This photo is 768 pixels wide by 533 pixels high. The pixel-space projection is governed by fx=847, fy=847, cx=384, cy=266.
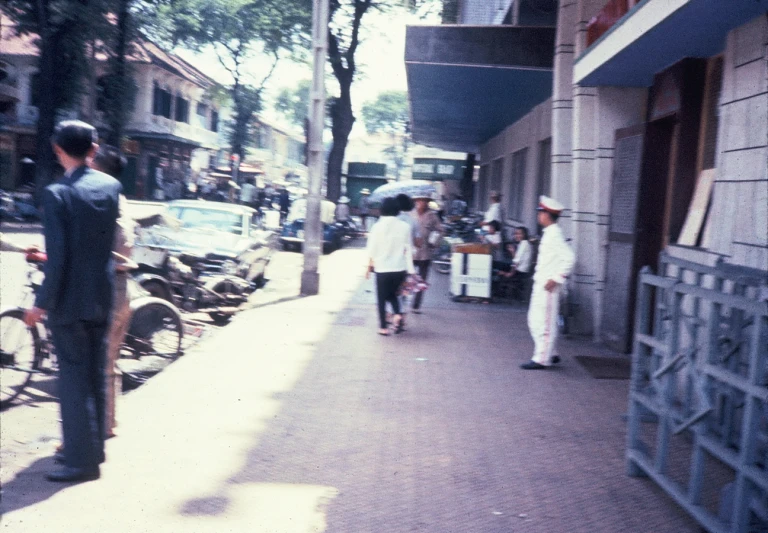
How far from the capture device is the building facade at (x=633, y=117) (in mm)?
6234

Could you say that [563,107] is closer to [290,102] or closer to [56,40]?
[56,40]

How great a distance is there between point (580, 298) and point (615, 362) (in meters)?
1.76

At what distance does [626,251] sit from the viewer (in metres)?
9.59

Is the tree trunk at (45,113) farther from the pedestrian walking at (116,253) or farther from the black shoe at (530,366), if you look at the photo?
the pedestrian walking at (116,253)

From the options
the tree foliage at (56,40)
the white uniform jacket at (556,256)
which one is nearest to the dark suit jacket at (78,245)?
the white uniform jacket at (556,256)

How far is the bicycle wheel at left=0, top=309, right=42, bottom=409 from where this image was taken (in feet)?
21.6

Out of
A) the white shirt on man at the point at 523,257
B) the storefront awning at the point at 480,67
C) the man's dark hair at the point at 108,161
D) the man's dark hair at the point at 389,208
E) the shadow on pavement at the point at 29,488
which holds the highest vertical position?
the storefront awning at the point at 480,67

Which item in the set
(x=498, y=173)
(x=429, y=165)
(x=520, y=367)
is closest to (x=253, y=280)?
(x=520, y=367)

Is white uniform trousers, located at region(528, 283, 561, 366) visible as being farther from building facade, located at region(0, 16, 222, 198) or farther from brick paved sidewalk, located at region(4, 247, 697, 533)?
building facade, located at region(0, 16, 222, 198)

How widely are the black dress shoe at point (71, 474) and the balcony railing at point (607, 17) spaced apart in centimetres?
612

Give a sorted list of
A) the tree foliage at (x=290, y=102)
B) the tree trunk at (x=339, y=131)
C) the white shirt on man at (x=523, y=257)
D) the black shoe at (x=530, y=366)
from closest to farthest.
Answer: the black shoe at (x=530, y=366), the white shirt on man at (x=523, y=257), the tree trunk at (x=339, y=131), the tree foliage at (x=290, y=102)

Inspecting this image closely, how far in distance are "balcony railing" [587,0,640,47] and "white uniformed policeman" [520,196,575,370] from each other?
1.91 meters

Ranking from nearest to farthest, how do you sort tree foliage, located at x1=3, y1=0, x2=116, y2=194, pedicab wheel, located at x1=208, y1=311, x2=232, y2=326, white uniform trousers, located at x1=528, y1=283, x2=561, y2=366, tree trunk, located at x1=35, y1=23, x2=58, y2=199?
white uniform trousers, located at x1=528, y1=283, x2=561, y2=366 → pedicab wheel, located at x1=208, y1=311, x2=232, y2=326 → tree foliage, located at x1=3, y1=0, x2=116, y2=194 → tree trunk, located at x1=35, y1=23, x2=58, y2=199

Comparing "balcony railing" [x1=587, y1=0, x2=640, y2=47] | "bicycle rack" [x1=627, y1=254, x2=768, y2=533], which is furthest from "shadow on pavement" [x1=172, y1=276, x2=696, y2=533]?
"balcony railing" [x1=587, y1=0, x2=640, y2=47]
